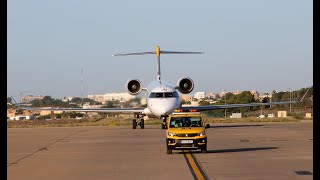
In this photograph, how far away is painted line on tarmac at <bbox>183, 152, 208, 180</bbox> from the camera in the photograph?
1620 centimetres

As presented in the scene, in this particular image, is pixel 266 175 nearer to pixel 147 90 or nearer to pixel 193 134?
pixel 193 134

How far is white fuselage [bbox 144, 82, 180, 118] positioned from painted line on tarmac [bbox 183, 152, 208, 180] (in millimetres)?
20911

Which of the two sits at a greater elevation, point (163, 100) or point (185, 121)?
point (163, 100)

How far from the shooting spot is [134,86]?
49.5 metres

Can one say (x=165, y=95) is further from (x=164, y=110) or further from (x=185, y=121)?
(x=185, y=121)

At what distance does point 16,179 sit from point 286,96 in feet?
455

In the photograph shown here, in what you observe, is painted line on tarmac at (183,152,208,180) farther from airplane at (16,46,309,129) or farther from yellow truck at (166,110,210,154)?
airplane at (16,46,309,129)

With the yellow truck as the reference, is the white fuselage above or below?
above

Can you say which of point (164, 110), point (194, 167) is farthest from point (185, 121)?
point (164, 110)

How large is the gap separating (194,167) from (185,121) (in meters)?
6.47

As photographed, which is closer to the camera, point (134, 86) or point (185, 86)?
point (185, 86)

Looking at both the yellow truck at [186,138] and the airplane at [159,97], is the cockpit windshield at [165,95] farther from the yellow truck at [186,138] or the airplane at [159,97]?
the yellow truck at [186,138]

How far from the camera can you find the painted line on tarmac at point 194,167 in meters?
16.2

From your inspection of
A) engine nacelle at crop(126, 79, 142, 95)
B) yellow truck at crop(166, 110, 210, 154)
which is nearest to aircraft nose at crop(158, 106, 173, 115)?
engine nacelle at crop(126, 79, 142, 95)
